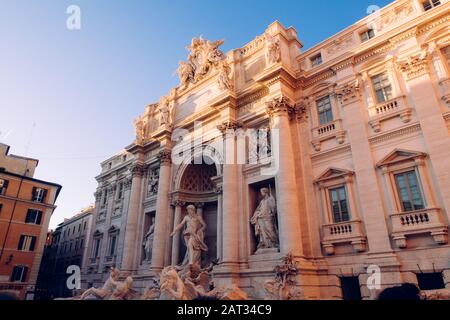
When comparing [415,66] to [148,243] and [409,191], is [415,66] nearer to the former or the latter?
[409,191]

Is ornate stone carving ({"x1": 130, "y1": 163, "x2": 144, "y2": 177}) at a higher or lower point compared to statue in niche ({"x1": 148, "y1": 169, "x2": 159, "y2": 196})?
higher

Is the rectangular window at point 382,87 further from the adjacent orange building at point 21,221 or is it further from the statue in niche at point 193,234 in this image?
the adjacent orange building at point 21,221

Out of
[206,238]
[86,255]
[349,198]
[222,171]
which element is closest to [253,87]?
[222,171]

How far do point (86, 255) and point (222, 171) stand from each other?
61.8ft

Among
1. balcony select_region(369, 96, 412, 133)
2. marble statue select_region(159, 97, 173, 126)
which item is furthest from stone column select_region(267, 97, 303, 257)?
marble statue select_region(159, 97, 173, 126)

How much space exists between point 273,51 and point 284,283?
498 inches

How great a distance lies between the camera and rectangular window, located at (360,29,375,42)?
15.9 m

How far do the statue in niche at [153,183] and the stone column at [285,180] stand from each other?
39.0 ft

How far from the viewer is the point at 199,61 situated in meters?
24.3

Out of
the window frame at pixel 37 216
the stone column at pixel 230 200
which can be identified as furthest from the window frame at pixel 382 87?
the window frame at pixel 37 216

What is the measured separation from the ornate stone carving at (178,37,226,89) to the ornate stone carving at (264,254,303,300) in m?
15.2

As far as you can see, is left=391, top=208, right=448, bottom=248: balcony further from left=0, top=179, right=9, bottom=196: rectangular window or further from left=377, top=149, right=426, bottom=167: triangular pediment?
left=0, top=179, right=9, bottom=196: rectangular window

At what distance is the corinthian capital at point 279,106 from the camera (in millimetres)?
16359

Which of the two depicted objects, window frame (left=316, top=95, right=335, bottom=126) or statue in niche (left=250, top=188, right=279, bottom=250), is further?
window frame (left=316, top=95, right=335, bottom=126)
